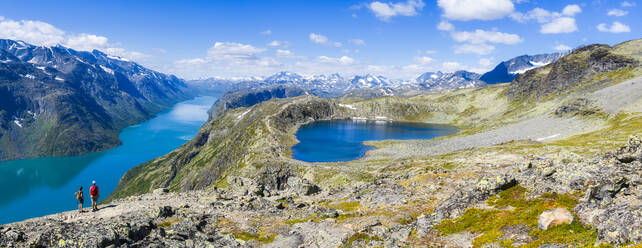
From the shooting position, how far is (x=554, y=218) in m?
20.4

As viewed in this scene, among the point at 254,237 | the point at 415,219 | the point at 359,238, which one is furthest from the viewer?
the point at 415,219

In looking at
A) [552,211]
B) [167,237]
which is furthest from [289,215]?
[552,211]

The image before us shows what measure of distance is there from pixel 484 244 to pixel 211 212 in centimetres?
3218

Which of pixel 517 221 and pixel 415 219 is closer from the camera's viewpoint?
pixel 517 221

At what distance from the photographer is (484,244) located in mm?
21219

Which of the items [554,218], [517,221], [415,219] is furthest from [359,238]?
[554,218]

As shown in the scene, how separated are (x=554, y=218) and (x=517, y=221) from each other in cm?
264

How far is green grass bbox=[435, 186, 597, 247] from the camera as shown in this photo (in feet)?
61.3

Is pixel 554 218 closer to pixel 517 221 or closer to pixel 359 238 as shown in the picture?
pixel 517 221

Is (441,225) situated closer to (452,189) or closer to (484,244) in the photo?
(484,244)

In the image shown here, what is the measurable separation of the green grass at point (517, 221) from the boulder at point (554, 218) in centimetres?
34

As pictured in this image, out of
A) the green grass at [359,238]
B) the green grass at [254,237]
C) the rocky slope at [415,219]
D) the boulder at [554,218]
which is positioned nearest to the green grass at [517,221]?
the rocky slope at [415,219]

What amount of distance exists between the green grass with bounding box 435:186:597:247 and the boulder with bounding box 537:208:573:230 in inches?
13.4

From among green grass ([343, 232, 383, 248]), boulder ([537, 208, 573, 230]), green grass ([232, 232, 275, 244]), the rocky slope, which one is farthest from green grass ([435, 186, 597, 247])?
green grass ([232, 232, 275, 244])
